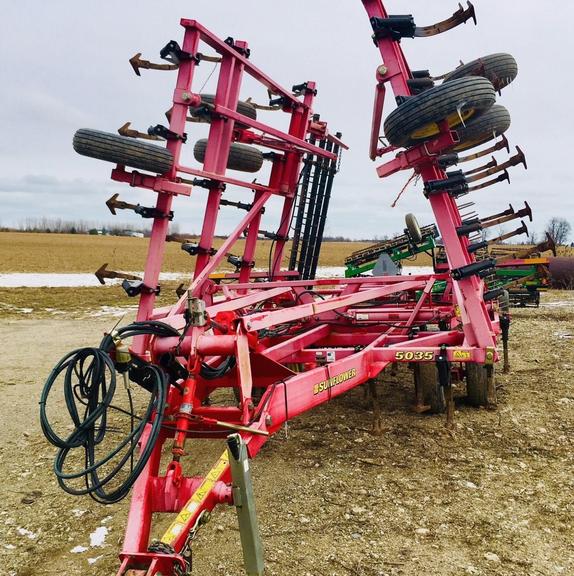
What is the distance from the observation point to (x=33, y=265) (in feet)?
106

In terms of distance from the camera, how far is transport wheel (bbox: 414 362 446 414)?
5297 millimetres

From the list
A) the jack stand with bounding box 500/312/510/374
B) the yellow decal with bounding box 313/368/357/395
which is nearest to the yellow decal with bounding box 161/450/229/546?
the yellow decal with bounding box 313/368/357/395

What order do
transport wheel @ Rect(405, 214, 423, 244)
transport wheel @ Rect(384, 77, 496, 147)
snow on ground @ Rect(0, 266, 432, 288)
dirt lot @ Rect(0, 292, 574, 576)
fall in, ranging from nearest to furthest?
dirt lot @ Rect(0, 292, 574, 576)
transport wheel @ Rect(384, 77, 496, 147)
transport wheel @ Rect(405, 214, 423, 244)
snow on ground @ Rect(0, 266, 432, 288)

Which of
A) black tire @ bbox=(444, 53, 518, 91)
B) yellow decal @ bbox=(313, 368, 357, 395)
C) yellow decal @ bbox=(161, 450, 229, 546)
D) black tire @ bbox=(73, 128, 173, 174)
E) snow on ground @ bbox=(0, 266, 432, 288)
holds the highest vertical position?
black tire @ bbox=(444, 53, 518, 91)

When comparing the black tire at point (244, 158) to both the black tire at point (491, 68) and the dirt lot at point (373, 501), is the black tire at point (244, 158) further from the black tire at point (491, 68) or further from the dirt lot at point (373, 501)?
the dirt lot at point (373, 501)

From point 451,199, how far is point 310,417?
248 centimetres

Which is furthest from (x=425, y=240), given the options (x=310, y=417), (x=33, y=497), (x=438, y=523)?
(x=33, y=497)

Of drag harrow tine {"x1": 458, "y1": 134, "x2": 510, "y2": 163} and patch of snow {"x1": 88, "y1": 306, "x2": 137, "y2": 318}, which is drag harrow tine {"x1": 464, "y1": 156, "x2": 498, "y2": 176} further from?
patch of snow {"x1": 88, "y1": 306, "x2": 137, "y2": 318}

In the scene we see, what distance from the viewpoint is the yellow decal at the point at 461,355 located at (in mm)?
4473

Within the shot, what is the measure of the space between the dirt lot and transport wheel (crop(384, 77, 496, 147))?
→ 2.60 meters

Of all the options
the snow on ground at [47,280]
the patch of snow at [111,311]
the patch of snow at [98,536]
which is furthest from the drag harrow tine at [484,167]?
the snow on ground at [47,280]

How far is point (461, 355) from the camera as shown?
14.8ft

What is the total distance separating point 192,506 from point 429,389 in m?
3.56

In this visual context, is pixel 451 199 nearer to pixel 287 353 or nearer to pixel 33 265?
pixel 287 353
